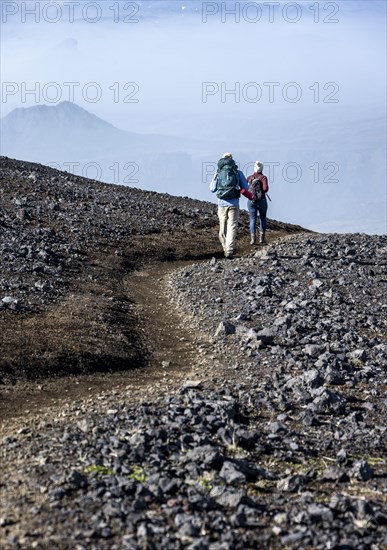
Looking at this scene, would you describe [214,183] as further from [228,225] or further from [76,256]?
[76,256]

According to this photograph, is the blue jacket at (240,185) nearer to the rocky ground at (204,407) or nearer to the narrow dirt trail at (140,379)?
the rocky ground at (204,407)

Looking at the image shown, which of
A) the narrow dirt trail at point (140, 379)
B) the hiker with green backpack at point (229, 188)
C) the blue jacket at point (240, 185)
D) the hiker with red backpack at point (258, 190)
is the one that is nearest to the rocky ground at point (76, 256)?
the narrow dirt trail at point (140, 379)

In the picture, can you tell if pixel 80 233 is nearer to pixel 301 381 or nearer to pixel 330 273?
pixel 330 273

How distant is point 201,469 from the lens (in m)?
8.86

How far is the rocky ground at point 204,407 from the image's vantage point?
7.69 metres

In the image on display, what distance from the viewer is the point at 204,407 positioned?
36.7 ft

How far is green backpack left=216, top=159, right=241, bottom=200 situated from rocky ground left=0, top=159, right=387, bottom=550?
2336 mm

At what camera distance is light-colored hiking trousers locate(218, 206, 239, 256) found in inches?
1000

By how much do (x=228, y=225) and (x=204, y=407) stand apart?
15.3 m

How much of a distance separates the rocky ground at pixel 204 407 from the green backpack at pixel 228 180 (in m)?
2.34

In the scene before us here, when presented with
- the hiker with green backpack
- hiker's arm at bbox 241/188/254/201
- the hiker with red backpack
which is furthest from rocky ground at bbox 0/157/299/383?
hiker's arm at bbox 241/188/254/201

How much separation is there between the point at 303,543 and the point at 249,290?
13.0 metres

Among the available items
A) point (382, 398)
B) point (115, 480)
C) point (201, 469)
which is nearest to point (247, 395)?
point (382, 398)

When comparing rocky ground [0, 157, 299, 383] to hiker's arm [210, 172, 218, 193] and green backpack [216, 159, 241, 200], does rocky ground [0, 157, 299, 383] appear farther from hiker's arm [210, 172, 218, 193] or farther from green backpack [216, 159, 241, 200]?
green backpack [216, 159, 241, 200]
